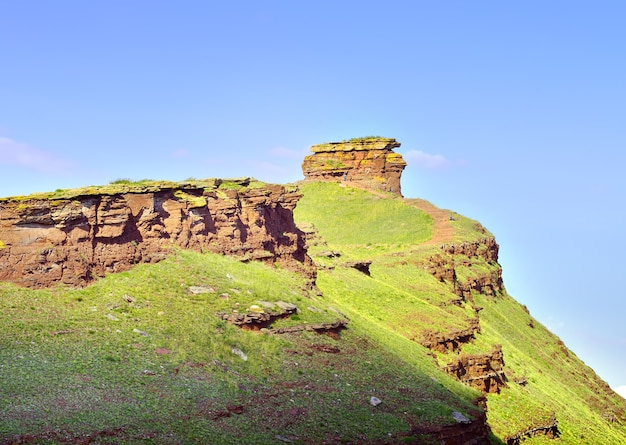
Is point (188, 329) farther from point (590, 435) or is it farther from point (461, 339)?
point (590, 435)

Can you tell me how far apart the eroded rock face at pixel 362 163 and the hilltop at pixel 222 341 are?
42.4 m

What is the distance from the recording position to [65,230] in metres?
29.3

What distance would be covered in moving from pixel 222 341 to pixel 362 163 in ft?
217

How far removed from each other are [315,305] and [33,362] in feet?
47.8

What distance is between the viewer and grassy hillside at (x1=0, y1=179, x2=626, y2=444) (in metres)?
22.5

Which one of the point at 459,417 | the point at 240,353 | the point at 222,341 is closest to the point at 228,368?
the point at 240,353

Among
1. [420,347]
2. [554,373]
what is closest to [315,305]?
[420,347]

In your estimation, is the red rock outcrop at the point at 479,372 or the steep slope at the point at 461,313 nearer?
the red rock outcrop at the point at 479,372

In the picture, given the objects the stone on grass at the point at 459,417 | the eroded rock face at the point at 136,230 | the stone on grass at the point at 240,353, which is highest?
the eroded rock face at the point at 136,230

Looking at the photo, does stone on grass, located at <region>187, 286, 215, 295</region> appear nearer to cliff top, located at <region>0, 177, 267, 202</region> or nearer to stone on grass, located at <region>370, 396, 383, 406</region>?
cliff top, located at <region>0, 177, 267, 202</region>

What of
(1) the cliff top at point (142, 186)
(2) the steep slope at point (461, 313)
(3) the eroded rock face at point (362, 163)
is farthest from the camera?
(3) the eroded rock face at point (362, 163)

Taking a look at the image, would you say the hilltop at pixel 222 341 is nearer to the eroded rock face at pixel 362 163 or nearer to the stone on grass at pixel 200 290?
the stone on grass at pixel 200 290

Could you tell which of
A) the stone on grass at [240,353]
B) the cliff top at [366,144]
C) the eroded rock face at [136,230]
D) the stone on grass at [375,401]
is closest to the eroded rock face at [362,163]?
the cliff top at [366,144]

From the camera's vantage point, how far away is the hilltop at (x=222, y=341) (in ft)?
76.5
